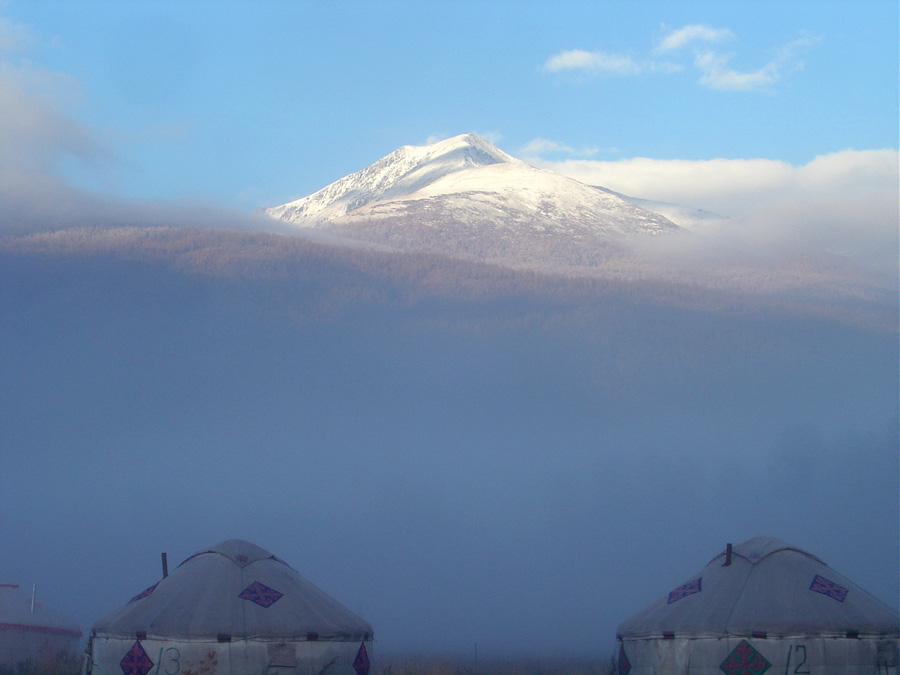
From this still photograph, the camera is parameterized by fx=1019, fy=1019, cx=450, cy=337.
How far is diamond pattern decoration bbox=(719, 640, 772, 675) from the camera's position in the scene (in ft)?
52.2

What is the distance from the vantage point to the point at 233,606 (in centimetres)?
1705

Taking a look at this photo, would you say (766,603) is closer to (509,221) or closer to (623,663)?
(623,663)

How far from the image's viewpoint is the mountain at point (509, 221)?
11725cm

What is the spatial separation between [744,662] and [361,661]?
6553mm

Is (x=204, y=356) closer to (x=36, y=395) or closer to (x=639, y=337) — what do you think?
(x=36, y=395)

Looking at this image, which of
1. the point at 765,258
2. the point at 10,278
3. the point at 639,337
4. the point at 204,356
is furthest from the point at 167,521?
the point at 765,258

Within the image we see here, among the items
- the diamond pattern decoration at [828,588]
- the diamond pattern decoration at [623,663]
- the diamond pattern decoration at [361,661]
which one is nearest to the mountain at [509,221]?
the diamond pattern decoration at [623,663]

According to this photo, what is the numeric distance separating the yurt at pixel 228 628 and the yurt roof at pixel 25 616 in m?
8.00

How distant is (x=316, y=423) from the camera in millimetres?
84000

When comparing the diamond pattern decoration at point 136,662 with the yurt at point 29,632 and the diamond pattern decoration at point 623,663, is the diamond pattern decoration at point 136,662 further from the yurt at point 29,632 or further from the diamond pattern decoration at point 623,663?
the diamond pattern decoration at point 623,663

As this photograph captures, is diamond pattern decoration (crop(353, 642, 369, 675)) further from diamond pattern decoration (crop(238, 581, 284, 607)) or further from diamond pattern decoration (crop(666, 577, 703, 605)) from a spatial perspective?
diamond pattern decoration (crop(666, 577, 703, 605))

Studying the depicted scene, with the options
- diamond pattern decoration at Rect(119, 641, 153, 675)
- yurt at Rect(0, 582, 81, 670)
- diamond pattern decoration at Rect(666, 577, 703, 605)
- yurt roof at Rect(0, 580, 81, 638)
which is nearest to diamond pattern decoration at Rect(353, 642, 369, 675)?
diamond pattern decoration at Rect(119, 641, 153, 675)

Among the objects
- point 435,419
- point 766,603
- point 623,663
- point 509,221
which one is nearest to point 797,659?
point 766,603

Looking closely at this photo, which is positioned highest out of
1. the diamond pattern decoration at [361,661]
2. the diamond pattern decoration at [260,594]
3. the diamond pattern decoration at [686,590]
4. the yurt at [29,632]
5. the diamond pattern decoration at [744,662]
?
the diamond pattern decoration at [260,594]
